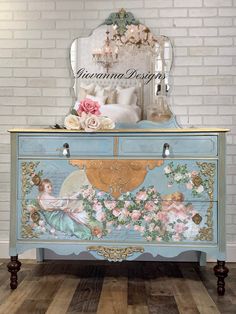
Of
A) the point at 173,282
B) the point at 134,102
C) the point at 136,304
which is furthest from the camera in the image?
the point at 134,102

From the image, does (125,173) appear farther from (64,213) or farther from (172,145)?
(64,213)

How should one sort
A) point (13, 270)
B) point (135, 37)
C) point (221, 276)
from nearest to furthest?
point (221, 276)
point (13, 270)
point (135, 37)

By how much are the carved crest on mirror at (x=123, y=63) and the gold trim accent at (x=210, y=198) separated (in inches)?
31.7

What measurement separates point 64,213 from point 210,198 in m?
0.91

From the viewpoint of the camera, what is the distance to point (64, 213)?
2.62 m

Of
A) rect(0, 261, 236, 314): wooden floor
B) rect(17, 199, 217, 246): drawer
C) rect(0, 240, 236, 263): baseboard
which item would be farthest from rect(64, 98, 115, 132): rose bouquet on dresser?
rect(0, 240, 236, 263): baseboard

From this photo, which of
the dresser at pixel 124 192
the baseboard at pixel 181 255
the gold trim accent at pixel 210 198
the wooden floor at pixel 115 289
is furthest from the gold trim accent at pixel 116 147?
the baseboard at pixel 181 255

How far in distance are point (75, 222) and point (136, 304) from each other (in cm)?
63

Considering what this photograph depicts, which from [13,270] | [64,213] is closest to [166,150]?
[64,213]

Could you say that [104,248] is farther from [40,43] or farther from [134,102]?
[40,43]

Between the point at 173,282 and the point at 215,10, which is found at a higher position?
the point at 215,10

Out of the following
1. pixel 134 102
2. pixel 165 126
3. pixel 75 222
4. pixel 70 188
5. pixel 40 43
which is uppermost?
pixel 40 43

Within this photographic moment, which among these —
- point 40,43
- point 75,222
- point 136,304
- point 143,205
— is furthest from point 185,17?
point 136,304

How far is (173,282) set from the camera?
9.08 ft
